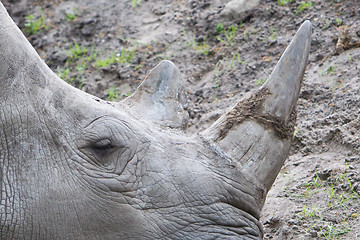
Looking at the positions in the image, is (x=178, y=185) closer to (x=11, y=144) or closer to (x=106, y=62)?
(x=11, y=144)

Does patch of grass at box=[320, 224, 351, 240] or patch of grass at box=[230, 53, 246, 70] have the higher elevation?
patch of grass at box=[230, 53, 246, 70]

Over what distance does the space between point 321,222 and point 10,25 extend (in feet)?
8.69

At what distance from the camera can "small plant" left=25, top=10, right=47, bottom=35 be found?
866 cm

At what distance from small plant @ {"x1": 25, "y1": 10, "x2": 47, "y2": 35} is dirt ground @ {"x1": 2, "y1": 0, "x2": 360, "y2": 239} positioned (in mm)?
15

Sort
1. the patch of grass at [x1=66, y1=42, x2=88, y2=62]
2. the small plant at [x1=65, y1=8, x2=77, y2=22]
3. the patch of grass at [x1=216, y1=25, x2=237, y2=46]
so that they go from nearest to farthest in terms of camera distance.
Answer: the patch of grass at [x1=216, y1=25, x2=237, y2=46]
the patch of grass at [x1=66, y1=42, x2=88, y2=62]
the small plant at [x1=65, y1=8, x2=77, y2=22]

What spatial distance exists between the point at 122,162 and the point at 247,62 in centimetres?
338

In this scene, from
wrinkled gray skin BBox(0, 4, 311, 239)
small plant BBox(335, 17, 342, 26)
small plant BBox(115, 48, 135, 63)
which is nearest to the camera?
wrinkled gray skin BBox(0, 4, 311, 239)

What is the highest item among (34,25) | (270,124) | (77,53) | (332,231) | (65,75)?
(270,124)

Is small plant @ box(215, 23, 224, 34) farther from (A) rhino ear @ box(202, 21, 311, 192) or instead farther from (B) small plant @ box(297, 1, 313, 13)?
(A) rhino ear @ box(202, 21, 311, 192)

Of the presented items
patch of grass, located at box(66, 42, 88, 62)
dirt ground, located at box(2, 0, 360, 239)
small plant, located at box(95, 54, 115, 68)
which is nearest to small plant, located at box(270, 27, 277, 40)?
dirt ground, located at box(2, 0, 360, 239)

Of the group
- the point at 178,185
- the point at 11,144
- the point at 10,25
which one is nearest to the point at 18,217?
the point at 11,144

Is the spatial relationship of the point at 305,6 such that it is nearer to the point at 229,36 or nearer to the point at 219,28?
the point at 229,36

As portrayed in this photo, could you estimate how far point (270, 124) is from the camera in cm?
372

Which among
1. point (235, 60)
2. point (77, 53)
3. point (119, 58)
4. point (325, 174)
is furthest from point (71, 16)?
point (325, 174)
